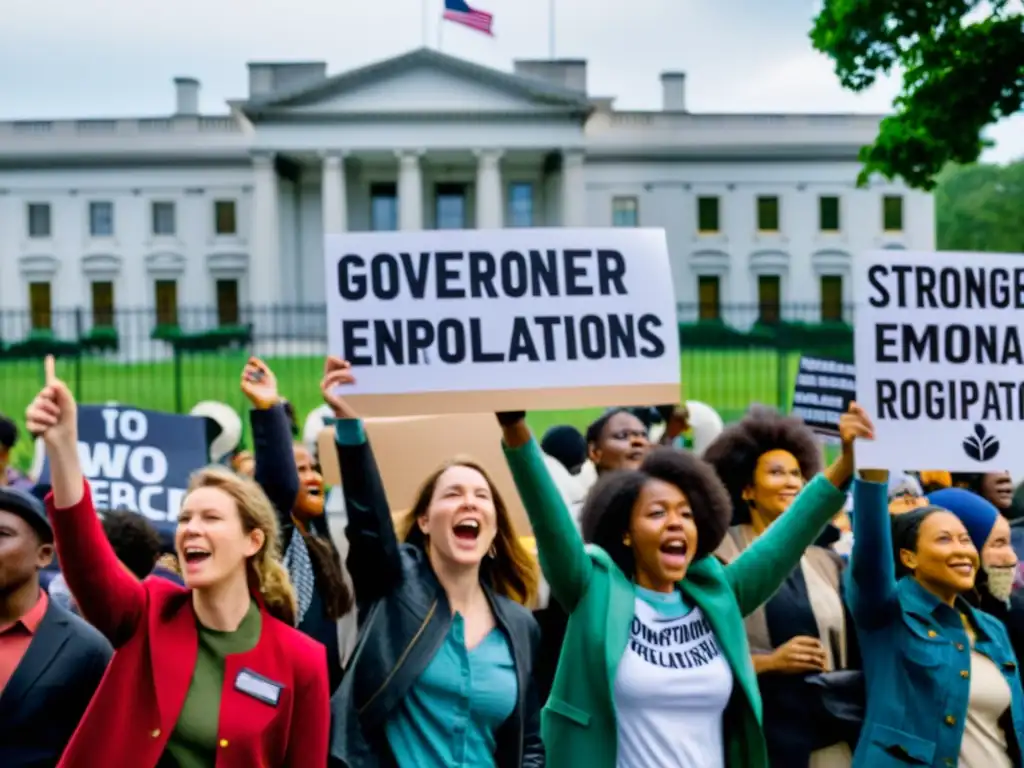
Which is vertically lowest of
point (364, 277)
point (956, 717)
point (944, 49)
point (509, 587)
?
point (956, 717)

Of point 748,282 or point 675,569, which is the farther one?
point 748,282

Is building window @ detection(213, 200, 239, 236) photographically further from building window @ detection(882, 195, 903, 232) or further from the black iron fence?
the black iron fence

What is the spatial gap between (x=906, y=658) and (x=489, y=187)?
53.1 metres

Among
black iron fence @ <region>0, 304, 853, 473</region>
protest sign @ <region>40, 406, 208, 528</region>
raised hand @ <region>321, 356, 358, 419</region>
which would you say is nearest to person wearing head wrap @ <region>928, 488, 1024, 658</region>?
raised hand @ <region>321, 356, 358, 419</region>

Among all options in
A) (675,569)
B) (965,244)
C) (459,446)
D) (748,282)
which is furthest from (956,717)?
(965,244)

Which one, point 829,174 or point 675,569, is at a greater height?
point 829,174

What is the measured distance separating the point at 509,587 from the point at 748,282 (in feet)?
179

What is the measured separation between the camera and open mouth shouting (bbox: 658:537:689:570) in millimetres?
3568

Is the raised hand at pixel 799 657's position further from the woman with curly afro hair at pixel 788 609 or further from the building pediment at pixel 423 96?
the building pediment at pixel 423 96

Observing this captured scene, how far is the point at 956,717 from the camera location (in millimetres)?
3877

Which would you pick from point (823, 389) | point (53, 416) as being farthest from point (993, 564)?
point (823, 389)

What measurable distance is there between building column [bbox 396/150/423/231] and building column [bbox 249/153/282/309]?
5027 mm

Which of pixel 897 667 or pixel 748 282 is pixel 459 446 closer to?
pixel 897 667

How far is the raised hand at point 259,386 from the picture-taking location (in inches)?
153
